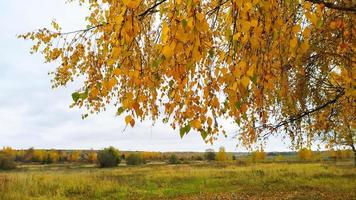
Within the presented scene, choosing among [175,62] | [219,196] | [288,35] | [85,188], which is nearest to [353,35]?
[288,35]

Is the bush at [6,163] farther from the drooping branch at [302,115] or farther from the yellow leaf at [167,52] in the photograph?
the yellow leaf at [167,52]

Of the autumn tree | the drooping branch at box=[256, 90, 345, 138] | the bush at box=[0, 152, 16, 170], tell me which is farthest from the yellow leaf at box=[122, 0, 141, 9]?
the bush at box=[0, 152, 16, 170]

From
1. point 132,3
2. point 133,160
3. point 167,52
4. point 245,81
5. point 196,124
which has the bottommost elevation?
point 133,160

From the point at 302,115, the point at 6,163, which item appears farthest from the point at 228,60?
the point at 6,163

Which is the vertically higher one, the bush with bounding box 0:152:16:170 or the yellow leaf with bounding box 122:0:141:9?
the yellow leaf with bounding box 122:0:141:9

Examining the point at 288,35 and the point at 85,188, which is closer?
the point at 288,35

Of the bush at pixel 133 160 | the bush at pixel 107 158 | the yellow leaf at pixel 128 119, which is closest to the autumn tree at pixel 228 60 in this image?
the yellow leaf at pixel 128 119

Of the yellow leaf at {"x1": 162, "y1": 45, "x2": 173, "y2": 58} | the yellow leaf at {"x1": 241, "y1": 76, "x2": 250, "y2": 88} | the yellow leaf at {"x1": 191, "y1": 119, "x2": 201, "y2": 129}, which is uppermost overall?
the yellow leaf at {"x1": 162, "y1": 45, "x2": 173, "y2": 58}

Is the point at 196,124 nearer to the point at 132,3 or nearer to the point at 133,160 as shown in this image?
the point at 132,3

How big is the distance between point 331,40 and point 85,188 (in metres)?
17.7

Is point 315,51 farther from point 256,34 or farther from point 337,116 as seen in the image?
point 256,34

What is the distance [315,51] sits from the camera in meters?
8.93

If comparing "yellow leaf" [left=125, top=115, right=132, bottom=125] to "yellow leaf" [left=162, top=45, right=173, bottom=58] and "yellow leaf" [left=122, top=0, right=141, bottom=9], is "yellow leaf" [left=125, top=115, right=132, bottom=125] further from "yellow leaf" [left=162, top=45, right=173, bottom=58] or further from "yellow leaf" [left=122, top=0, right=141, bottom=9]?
"yellow leaf" [left=122, top=0, right=141, bottom=9]

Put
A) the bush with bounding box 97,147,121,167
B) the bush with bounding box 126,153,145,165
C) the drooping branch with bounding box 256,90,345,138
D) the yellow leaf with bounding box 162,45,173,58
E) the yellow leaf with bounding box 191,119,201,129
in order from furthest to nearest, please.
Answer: the bush with bounding box 126,153,145,165
the bush with bounding box 97,147,121,167
the drooping branch with bounding box 256,90,345,138
the yellow leaf with bounding box 191,119,201,129
the yellow leaf with bounding box 162,45,173,58
